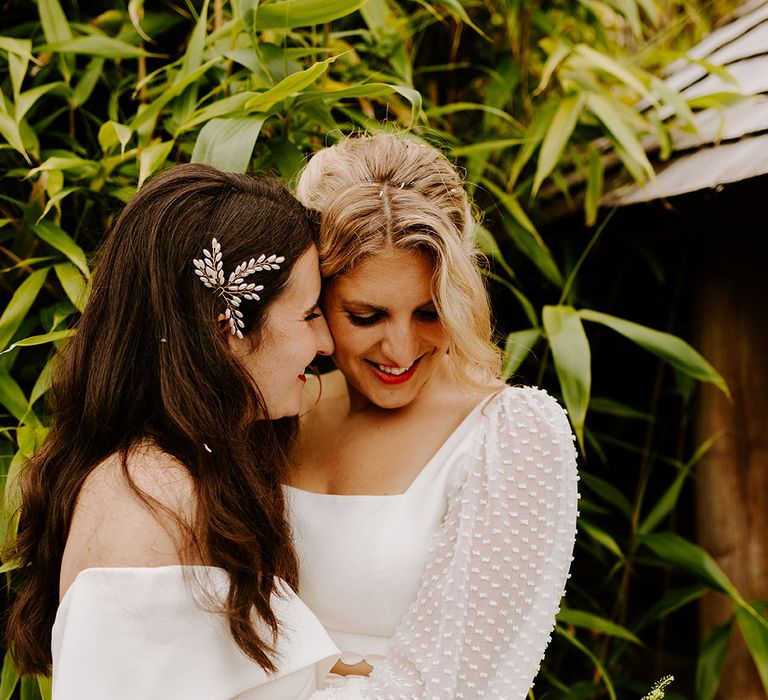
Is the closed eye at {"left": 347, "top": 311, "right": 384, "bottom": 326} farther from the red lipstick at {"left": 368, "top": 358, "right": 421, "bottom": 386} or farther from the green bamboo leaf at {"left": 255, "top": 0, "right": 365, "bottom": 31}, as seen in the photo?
the green bamboo leaf at {"left": 255, "top": 0, "right": 365, "bottom": 31}

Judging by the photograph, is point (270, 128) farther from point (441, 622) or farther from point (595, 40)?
point (595, 40)

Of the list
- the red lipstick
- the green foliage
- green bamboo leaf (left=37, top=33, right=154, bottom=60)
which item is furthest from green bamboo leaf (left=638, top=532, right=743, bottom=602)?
green bamboo leaf (left=37, top=33, right=154, bottom=60)

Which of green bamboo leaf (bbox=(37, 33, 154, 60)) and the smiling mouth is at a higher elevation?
green bamboo leaf (bbox=(37, 33, 154, 60))

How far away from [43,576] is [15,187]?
1.06m

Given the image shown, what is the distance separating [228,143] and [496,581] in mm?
1008

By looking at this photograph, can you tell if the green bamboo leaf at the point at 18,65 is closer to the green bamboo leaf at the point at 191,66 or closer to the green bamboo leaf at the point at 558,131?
the green bamboo leaf at the point at 191,66

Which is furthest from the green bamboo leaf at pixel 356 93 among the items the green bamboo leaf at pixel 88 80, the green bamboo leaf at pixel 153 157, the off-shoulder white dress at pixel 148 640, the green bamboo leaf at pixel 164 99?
the off-shoulder white dress at pixel 148 640

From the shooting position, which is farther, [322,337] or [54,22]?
[54,22]

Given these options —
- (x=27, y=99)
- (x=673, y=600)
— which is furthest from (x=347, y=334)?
(x=673, y=600)

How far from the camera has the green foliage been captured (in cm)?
186

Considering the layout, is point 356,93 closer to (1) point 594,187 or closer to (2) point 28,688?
(1) point 594,187

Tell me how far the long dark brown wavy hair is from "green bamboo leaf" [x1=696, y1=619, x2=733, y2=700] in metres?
1.38

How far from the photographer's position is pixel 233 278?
4.53ft

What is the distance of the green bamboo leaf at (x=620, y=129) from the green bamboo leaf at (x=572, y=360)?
42cm
